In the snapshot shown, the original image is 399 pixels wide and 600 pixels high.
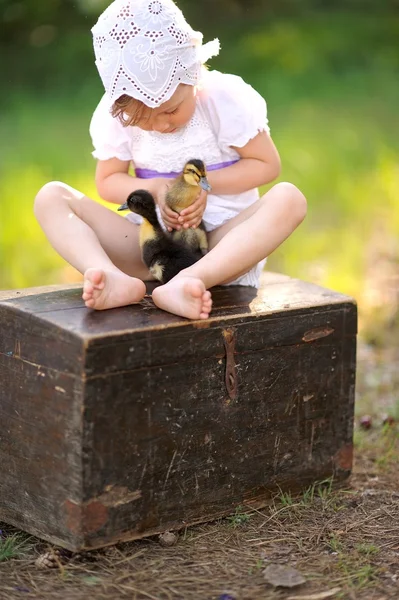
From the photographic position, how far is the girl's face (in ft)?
8.71

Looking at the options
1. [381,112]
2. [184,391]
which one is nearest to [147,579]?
[184,391]

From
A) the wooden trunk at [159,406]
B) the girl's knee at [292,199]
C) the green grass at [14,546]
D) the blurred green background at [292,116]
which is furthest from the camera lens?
the blurred green background at [292,116]

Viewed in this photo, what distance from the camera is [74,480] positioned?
7.41ft

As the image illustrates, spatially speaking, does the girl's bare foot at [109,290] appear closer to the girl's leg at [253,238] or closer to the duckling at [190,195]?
the girl's leg at [253,238]

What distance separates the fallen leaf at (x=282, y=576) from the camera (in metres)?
2.20

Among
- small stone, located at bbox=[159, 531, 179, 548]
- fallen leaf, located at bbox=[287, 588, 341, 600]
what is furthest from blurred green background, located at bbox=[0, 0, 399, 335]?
fallen leaf, located at bbox=[287, 588, 341, 600]

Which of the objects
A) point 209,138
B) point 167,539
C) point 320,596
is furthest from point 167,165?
point 320,596

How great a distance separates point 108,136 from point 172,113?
28 centimetres

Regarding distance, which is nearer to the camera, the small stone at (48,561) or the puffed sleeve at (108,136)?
the small stone at (48,561)

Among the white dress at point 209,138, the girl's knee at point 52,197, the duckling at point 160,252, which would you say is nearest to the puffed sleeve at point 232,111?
the white dress at point 209,138

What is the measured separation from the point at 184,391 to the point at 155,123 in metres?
0.79

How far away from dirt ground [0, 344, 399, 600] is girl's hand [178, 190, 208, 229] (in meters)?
0.80

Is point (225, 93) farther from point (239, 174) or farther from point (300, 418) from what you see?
point (300, 418)

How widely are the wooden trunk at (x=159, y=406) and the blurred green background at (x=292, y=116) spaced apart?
5.50ft
